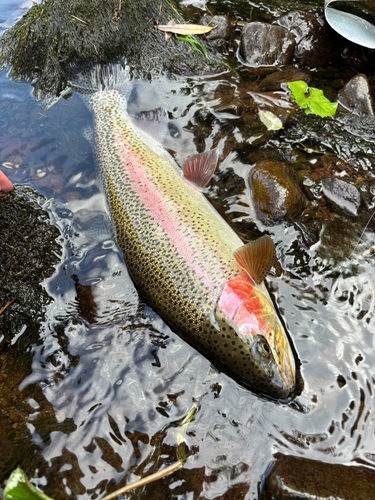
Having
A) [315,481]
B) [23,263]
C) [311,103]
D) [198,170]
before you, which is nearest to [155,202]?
[198,170]

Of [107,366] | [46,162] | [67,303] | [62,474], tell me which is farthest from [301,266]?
[46,162]

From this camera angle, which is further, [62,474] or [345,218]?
[345,218]

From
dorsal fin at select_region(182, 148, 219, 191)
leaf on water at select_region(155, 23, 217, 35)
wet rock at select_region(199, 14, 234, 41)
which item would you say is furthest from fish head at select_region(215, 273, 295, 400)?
wet rock at select_region(199, 14, 234, 41)

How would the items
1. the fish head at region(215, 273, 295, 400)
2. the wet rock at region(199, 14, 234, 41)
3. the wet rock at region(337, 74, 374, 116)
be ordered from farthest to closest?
the wet rock at region(199, 14, 234, 41), the wet rock at region(337, 74, 374, 116), the fish head at region(215, 273, 295, 400)

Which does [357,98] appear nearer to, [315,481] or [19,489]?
[315,481]

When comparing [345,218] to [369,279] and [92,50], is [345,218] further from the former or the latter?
[92,50]

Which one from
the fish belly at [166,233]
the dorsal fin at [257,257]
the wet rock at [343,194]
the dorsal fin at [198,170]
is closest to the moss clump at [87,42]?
the fish belly at [166,233]

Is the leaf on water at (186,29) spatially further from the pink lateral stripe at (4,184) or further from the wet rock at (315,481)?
the wet rock at (315,481)

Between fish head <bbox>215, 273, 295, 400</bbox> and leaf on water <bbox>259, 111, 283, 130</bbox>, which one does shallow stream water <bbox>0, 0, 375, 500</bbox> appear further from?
leaf on water <bbox>259, 111, 283, 130</bbox>
